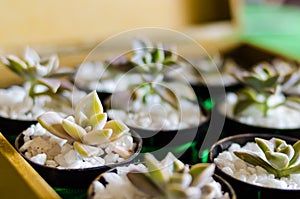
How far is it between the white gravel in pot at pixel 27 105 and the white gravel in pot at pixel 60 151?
0.10m

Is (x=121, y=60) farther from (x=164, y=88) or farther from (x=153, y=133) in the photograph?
(x=153, y=133)

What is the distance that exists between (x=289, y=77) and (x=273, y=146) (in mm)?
296

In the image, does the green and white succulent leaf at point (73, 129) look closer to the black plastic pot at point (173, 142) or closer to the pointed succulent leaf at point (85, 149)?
the pointed succulent leaf at point (85, 149)

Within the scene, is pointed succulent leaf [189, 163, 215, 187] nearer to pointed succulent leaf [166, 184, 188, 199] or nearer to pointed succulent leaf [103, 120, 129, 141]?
pointed succulent leaf [166, 184, 188, 199]

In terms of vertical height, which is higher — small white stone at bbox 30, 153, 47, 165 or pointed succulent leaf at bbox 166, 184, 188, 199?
pointed succulent leaf at bbox 166, 184, 188, 199

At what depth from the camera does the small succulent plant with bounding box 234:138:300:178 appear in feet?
2.16

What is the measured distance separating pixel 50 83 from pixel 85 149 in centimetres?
23

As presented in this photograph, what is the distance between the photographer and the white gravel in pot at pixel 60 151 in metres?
0.69

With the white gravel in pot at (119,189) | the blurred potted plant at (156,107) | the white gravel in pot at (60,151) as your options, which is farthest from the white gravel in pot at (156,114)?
the white gravel in pot at (119,189)

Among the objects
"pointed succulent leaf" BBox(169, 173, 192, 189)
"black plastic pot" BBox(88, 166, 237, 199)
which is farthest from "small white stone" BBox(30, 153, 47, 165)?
"pointed succulent leaf" BBox(169, 173, 192, 189)

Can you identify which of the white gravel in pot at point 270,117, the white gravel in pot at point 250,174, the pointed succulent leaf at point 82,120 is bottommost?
the white gravel in pot at point 270,117

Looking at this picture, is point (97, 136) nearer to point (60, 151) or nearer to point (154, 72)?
point (60, 151)

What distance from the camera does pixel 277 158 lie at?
2.15 feet

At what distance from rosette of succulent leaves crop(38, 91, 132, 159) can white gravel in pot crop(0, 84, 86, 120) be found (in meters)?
0.16
